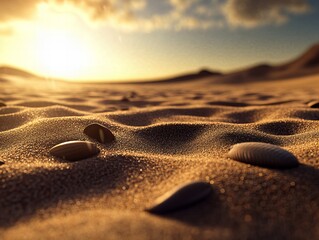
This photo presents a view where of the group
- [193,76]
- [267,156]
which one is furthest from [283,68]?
[267,156]

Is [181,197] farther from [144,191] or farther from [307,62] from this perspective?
[307,62]

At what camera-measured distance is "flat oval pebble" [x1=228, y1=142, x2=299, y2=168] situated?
1164 millimetres

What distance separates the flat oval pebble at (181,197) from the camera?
92cm

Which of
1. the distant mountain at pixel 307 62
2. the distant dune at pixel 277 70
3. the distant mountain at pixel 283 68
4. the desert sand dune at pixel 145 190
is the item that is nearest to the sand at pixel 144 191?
the desert sand dune at pixel 145 190

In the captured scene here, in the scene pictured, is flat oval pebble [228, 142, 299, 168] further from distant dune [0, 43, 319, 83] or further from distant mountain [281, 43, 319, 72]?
distant mountain [281, 43, 319, 72]

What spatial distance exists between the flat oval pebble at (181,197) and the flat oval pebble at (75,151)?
52 centimetres

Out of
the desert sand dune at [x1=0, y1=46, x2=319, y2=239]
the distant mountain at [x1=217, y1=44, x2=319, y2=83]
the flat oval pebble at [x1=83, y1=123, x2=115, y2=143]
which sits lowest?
the desert sand dune at [x1=0, y1=46, x2=319, y2=239]

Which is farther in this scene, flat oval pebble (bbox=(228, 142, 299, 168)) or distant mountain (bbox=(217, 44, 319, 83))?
distant mountain (bbox=(217, 44, 319, 83))

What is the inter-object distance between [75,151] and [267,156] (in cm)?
82

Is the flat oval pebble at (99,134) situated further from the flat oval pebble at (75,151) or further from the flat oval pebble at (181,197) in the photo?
the flat oval pebble at (181,197)

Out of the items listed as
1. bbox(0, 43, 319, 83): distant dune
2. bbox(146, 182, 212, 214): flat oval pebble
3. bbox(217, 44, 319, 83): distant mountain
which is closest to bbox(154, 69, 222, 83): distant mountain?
bbox(0, 43, 319, 83): distant dune

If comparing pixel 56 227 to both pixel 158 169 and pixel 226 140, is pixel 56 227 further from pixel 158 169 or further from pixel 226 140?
pixel 226 140

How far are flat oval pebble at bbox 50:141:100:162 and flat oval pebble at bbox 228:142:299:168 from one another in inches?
26.6

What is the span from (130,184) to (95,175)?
6.3 inches
